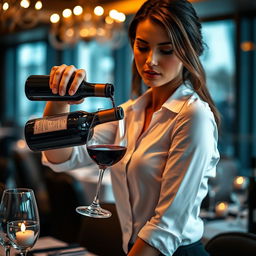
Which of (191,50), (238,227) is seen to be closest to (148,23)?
(191,50)

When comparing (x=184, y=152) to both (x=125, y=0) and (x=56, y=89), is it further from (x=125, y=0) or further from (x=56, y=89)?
(x=125, y=0)

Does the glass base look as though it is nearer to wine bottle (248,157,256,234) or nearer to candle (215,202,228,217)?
wine bottle (248,157,256,234)

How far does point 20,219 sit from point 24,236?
0.14ft

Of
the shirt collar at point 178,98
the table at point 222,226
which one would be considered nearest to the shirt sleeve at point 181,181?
the shirt collar at point 178,98

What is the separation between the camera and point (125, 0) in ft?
26.2

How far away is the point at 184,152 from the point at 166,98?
36cm

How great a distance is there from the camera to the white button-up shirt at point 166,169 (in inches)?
57.5

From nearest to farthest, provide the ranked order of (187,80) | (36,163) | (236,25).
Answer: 1. (187,80)
2. (36,163)
3. (236,25)

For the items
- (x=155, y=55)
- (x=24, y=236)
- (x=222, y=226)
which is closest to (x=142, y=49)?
(x=155, y=55)

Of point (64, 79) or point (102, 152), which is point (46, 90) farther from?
point (102, 152)

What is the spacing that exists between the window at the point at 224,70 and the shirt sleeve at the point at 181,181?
599cm

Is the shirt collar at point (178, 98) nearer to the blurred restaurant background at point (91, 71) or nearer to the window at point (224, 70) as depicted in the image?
the blurred restaurant background at point (91, 71)

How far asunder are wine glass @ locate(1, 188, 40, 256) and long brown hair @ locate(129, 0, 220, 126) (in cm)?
64

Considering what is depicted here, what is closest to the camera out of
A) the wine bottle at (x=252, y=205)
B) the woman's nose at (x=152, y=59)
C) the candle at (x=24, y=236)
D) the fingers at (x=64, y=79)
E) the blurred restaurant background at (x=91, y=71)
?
the candle at (x=24, y=236)
